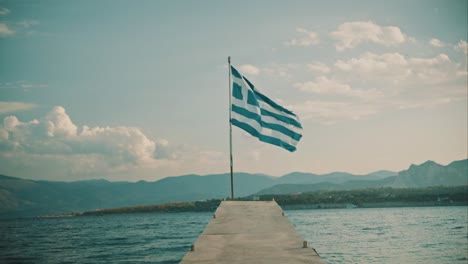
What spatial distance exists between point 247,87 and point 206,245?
516 inches

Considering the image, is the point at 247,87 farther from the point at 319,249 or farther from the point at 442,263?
the point at 319,249

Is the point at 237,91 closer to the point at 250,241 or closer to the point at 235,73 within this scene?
the point at 235,73

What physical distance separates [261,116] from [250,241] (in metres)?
12.3

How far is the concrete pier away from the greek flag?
18.6ft

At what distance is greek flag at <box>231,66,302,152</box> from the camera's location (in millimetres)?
27203

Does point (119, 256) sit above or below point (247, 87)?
below

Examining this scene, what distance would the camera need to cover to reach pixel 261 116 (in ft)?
91.9

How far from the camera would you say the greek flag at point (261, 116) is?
27.2m

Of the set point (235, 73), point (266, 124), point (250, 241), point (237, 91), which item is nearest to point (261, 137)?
point (266, 124)

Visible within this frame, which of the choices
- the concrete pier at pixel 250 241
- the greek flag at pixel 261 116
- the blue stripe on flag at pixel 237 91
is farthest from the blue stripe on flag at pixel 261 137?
the concrete pier at pixel 250 241

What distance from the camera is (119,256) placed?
262ft

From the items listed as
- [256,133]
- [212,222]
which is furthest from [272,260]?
[256,133]

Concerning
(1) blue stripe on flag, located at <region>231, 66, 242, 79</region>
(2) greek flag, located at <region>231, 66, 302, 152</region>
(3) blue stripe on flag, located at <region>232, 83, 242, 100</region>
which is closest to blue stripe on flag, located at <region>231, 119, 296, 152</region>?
(2) greek flag, located at <region>231, 66, 302, 152</region>

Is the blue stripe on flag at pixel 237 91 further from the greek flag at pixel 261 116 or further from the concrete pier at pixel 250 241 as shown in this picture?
the concrete pier at pixel 250 241
